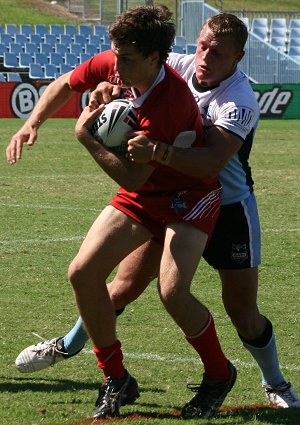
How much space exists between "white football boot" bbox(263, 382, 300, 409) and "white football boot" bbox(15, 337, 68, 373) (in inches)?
48.8

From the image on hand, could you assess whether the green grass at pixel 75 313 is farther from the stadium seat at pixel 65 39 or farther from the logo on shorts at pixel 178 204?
the stadium seat at pixel 65 39

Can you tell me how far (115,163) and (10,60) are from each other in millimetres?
26918

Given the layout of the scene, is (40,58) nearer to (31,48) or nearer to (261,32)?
(31,48)

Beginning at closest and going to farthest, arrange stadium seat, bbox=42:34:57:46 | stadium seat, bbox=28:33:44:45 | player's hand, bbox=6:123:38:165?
player's hand, bbox=6:123:38:165 < stadium seat, bbox=28:33:44:45 < stadium seat, bbox=42:34:57:46

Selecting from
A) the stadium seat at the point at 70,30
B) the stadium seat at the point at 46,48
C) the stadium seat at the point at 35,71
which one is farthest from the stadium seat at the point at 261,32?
the stadium seat at the point at 35,71

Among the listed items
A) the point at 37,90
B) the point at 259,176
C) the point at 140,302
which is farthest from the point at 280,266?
the point at 37,90

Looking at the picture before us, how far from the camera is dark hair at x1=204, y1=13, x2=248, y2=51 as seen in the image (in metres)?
5.46

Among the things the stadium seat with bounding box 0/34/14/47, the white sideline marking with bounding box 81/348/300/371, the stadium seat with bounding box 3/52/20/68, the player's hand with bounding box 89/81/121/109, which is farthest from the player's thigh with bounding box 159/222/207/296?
the stadium seat with bounding box 0/34/14/47

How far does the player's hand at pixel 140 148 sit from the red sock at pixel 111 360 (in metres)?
1.02

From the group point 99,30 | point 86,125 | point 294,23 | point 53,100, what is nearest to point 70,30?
point 99,30

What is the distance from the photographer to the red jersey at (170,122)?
5086 millimetres

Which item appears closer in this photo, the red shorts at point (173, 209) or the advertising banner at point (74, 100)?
the red shorts at point (173, 209)

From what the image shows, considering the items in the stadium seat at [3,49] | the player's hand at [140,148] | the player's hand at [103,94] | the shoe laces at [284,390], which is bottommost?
the stadium seat at [3,49]

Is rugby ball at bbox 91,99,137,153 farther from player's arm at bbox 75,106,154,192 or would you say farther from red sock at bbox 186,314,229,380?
red sock at bbox 186,314,229,380
